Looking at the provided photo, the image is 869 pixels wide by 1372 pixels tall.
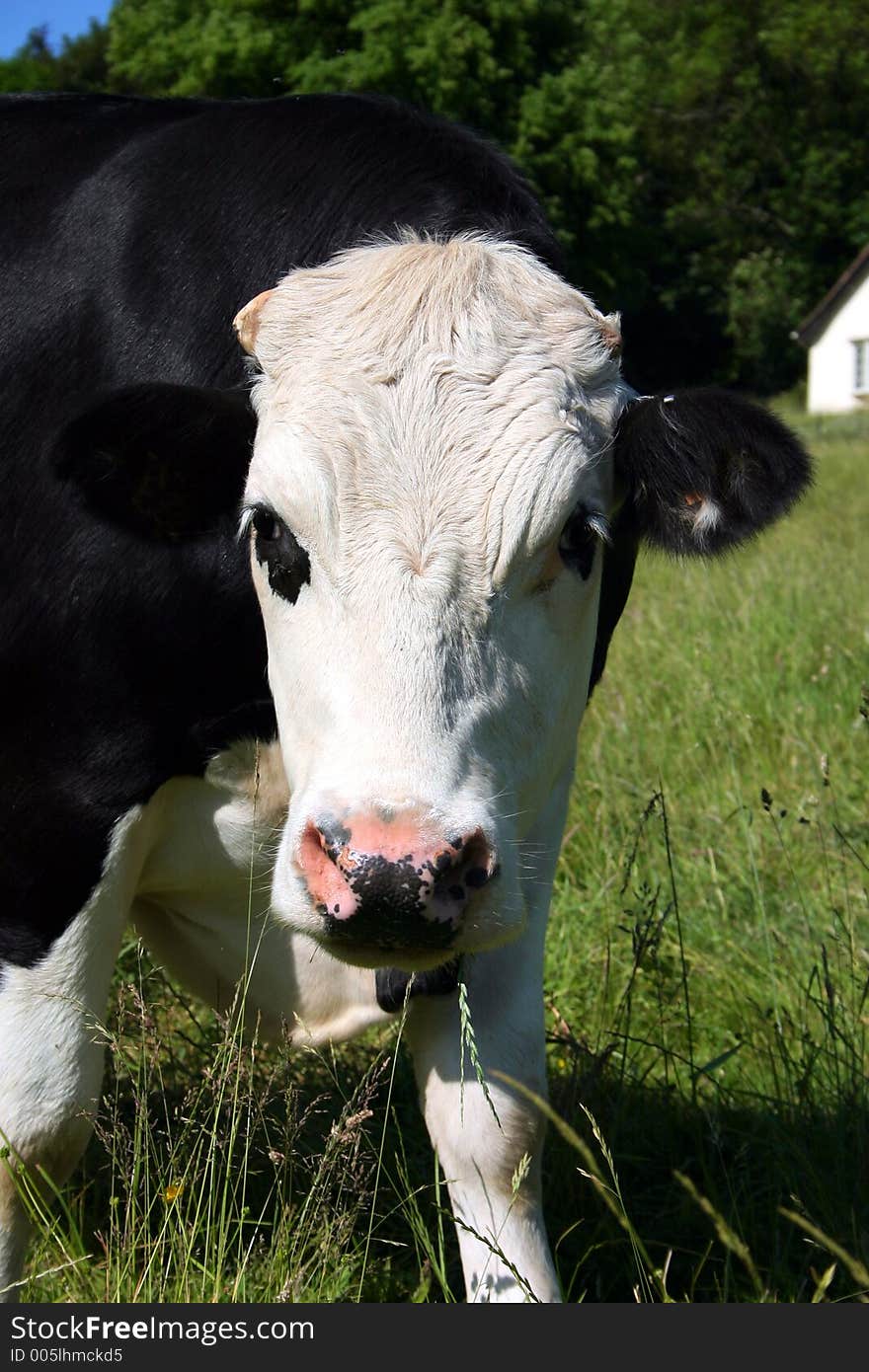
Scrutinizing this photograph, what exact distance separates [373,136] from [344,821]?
1573 millimetres

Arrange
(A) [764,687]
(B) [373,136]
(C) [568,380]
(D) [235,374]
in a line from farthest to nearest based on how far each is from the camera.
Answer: (A) [764,687] → (B) [373,136] → (D) [235,374] → (C) [568,380]

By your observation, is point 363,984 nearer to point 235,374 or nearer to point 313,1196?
point 313,1196

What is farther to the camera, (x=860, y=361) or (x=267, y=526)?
(x=860, y=361)

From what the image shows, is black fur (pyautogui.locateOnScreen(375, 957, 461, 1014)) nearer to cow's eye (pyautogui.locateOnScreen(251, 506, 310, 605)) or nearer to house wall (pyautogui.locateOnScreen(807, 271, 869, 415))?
cow's eye (pyautogui.locateOnScreen(251, 506, 310, 605))

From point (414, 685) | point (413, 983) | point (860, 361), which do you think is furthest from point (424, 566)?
point (860, 361)

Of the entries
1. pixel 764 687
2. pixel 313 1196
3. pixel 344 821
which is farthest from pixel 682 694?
pixel 344 821

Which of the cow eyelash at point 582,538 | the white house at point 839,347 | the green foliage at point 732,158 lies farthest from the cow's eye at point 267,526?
the white house at point 839,347

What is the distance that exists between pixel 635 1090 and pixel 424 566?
177cm

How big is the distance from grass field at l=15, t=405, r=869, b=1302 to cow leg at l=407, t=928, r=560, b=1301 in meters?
0.11

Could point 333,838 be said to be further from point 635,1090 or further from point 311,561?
point 635,1090

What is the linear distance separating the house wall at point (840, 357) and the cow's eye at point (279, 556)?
150 ft

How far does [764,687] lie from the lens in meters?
6.00

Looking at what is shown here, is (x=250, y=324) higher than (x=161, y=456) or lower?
higher

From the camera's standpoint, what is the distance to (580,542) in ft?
8.39
